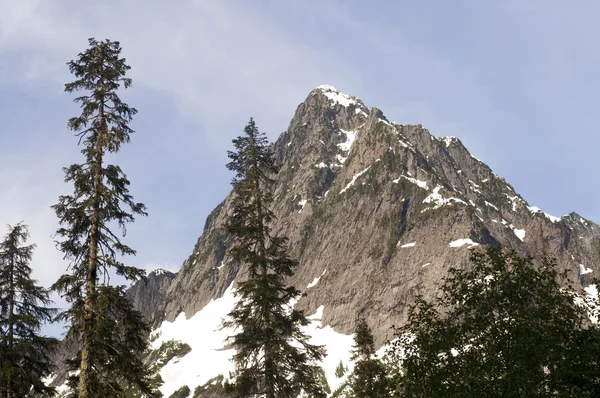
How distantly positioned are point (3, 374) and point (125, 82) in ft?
42.9

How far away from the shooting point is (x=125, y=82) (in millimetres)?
21344

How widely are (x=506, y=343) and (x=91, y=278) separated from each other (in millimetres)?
13851

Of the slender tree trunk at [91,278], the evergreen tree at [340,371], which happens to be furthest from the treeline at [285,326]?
the evergreen tree at [340,371]

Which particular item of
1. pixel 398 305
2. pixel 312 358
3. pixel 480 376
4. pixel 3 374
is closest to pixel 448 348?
pixel 480 376

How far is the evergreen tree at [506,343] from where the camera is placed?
637 inches

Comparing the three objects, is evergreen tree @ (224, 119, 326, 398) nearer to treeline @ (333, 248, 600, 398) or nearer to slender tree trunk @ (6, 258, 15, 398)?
treeline @ (333, 248, 600, 398)

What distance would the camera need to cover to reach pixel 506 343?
17266 mm

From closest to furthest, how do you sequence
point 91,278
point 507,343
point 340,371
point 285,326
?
point 507,343 < point 91,278 < point 285,326 < point 340,371

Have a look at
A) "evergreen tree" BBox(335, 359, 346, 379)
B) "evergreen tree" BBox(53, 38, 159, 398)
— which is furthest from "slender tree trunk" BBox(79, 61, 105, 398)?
"evergreen tree" BBox(335, 359, 346, 379)

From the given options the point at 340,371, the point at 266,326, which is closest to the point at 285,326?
the point at 266,326

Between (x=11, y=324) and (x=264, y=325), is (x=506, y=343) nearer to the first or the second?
(x=264, y=325)

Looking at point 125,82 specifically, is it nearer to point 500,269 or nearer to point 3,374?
point 3,374

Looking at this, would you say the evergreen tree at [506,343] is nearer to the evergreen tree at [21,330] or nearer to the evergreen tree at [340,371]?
the evergreen tree at [21,330]

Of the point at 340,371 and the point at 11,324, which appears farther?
the point at 340,371
